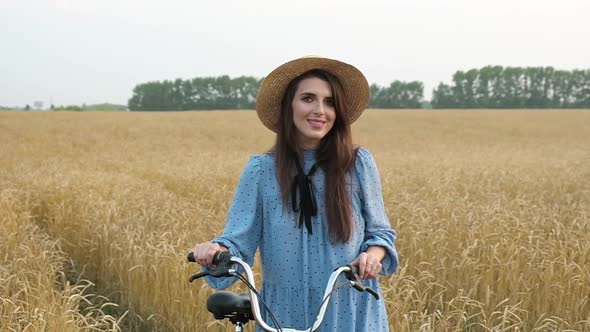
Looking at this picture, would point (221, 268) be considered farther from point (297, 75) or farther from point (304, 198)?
point (297, 75)

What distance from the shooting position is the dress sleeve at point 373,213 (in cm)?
220

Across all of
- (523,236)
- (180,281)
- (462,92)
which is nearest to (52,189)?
(180,281)

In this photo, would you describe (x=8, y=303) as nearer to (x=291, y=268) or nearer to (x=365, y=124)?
(x=291, y=268)

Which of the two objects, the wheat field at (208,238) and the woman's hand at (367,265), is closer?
the woman's hand at (367,265)

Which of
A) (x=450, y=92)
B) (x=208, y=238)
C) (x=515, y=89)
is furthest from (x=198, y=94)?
(x=208, y=238)

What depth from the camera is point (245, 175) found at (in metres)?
2.23

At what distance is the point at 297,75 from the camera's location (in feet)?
7.56

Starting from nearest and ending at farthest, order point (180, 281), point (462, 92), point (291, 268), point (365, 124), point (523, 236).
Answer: point (291, 268)
point (180, 281)
point (523, 236)
point (365, 124)
point (462, 92)

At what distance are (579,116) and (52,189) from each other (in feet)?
159

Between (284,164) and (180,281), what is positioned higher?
(284,164)

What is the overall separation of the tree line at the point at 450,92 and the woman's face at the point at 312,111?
8665 centimetres

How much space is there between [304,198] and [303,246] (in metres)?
0.18

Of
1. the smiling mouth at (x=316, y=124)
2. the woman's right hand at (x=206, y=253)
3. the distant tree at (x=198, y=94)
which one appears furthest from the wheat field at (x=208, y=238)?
the distant tree at (x=198, y=94)

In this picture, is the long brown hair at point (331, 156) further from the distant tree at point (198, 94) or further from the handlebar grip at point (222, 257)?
the distant tree at point (198, 94)
